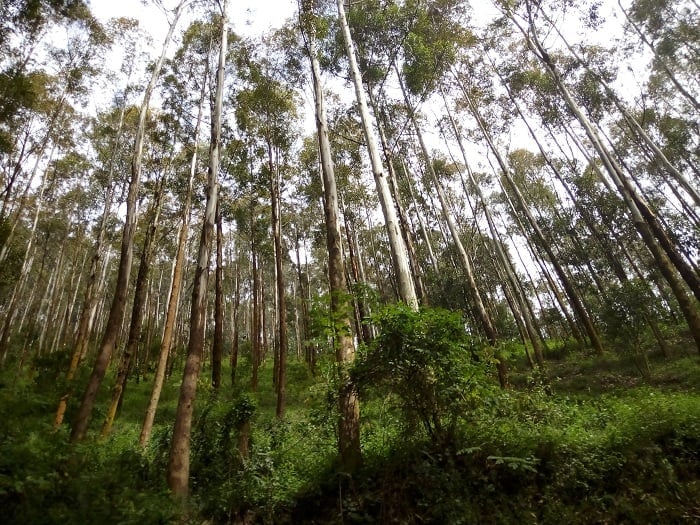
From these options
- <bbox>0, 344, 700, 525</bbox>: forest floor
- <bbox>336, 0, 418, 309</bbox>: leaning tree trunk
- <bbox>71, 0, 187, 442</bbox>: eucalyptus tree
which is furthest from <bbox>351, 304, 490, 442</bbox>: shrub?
<bbox>71, 0, 187, 442</bbox>: eucalyptus tree

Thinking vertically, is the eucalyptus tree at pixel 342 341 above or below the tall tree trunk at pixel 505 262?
below

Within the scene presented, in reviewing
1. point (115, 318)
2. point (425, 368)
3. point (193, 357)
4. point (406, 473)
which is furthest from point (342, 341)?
point (115, 318)

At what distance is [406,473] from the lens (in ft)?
12.6

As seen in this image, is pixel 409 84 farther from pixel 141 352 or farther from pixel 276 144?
pixel 141 352

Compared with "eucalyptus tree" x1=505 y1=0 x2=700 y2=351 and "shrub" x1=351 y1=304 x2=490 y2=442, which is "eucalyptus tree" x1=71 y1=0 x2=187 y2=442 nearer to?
"shrub" x1=351 y1=304 x2=490 y2=442

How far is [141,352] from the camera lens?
2138 centimetres

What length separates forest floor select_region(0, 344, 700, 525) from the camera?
9.45 ft

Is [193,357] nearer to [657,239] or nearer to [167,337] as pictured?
[167,337]

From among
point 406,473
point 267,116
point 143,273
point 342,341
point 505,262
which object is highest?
point 267,116

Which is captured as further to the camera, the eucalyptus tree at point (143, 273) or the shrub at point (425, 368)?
the eucalyptus tree at point (143, 273)

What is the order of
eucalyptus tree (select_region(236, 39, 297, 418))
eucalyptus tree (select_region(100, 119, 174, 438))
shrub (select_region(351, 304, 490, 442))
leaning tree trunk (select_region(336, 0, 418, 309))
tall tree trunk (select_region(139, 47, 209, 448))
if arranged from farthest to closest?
1. eucalyptus tree (select_region(236, 39, 297, 418))
2. eucalyptus tree (select_region(100, 119, 174, 438))
3. tall tree trunk (select_region(139, 47, 209, 448))
4. leaning tree trunk (select_region(336, 0, 418, 309))
5. shrub (select_region(351, 304, 490, 442))

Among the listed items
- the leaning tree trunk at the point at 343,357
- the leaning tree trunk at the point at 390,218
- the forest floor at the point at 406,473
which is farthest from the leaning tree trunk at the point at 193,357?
the leaning tree trunk at the point at 390,218

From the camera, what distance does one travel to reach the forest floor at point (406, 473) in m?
2.88

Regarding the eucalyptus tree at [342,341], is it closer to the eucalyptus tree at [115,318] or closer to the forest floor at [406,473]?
the forest floor at [406,473]
